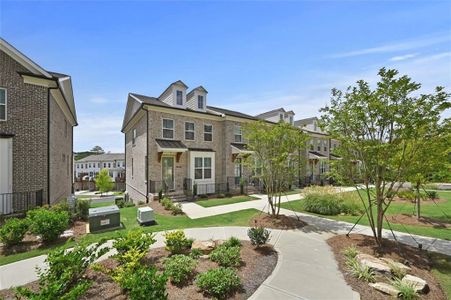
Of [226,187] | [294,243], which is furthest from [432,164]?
[226,187]

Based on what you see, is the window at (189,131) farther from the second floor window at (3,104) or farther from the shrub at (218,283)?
the shrub at (218,283)

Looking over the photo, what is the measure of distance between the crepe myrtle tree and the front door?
12.1 metres

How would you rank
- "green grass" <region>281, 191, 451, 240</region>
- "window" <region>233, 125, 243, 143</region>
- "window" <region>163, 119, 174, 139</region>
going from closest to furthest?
1. "green grass" <region>281, 191, 451, 240</region>
2. "window" <region>163, 119, 174, 139</region>
3. "window" <region>233, 125, 243, 143</region>

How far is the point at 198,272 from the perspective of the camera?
4.74 metres

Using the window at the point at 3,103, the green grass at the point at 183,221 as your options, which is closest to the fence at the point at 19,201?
the window at the point at 3,103

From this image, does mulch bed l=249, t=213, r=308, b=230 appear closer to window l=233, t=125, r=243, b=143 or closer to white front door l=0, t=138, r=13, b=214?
window l=233, t=125, r=243, b=143

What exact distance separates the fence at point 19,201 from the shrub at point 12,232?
139 inches

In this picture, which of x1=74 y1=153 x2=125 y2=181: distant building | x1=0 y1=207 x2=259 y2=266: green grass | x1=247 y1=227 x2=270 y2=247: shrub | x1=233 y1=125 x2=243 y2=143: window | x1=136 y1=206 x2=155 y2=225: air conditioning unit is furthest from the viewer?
x1=74 y1=153 x2=125 y2=181: distant building

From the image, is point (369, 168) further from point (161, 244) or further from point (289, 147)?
point (161, 244)

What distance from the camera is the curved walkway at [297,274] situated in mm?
4121

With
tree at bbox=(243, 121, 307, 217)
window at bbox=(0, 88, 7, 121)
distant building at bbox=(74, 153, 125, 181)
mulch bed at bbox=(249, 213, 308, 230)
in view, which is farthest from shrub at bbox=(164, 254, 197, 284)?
distant building at bbox=(74, 153, 125, 181)

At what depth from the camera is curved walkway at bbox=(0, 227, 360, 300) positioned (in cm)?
412

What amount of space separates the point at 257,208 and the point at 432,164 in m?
8.11

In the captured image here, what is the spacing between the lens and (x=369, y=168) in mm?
6676
